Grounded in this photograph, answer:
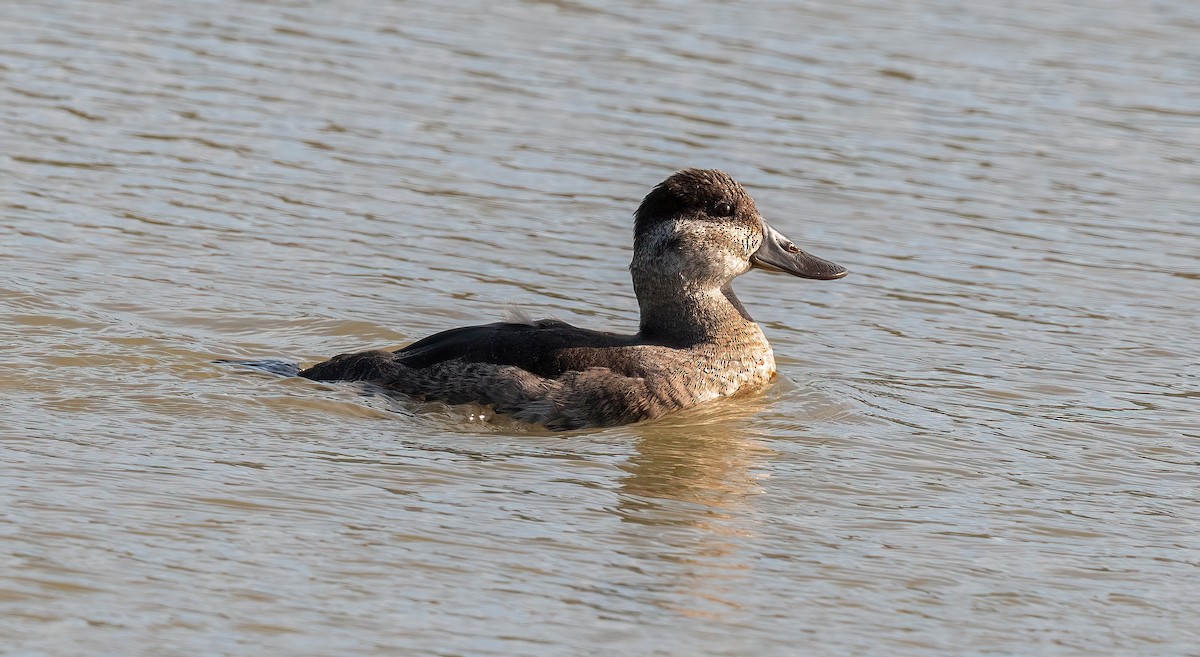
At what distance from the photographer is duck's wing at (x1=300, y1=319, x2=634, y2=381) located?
8.84 metres

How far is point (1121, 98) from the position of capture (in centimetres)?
1570

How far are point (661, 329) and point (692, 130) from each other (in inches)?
209

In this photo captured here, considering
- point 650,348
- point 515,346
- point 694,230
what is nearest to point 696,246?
point 694,230

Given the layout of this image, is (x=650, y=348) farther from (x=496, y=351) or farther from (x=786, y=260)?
(x=786, y=260)

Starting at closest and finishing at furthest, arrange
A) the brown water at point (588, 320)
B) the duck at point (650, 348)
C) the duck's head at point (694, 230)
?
the brown water at point (588, 320) → the duck at point (650, 348) → the duck's head at point (694, 230)

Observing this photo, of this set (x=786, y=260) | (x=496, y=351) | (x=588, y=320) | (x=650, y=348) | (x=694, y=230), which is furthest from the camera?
(x=588, y=320)

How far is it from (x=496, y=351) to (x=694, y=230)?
1.29 meters

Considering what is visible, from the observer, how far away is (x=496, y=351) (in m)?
8.87

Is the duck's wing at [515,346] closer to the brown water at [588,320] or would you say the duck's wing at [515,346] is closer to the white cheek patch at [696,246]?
the brown water at [588,320]

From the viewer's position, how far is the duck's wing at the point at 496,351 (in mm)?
8844

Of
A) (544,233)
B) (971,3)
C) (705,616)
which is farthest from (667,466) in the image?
(971,3)

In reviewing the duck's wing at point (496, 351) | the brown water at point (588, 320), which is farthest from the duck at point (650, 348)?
the brown water at point (588, 320)

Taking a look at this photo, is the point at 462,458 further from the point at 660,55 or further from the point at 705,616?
the point at 660,55

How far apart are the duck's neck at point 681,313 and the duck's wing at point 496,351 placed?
27 centimetres
